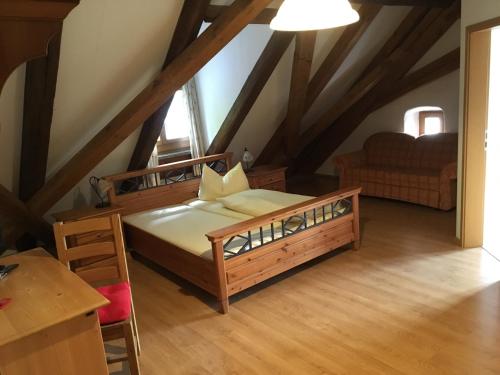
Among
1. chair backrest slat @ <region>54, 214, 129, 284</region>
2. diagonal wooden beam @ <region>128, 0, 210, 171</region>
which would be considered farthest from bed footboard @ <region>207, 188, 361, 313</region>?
diagonal wooden beam @ <region>128, 0, 210, 171</region>

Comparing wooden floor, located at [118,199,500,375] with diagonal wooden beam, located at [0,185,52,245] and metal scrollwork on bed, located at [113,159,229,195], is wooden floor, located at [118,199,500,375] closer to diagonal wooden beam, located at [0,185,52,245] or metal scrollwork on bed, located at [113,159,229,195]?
diagonal wooden beam, located at [0,185,52,245]

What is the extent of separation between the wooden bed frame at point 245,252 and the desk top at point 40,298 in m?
→ 1.06

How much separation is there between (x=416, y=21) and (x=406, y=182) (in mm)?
1873

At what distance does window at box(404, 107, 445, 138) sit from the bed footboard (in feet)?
8.80

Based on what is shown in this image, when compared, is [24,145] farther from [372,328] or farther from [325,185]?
[325,185]

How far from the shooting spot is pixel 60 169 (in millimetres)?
4059

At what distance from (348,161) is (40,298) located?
15.4ft

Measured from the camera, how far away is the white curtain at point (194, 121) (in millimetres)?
5466

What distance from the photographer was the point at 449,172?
4812 millimetres

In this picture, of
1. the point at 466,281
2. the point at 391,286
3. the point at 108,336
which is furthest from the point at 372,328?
the point at 108,336

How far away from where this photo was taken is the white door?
394 cm

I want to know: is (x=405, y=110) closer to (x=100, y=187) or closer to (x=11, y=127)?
(x=100, y=187)

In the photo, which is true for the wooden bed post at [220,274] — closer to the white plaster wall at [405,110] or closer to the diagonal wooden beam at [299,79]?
the diagonal wooden beam at [299,79]

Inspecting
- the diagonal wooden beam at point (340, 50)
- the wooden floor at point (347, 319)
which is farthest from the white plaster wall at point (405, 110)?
the wooden floor at point (347, 319)
